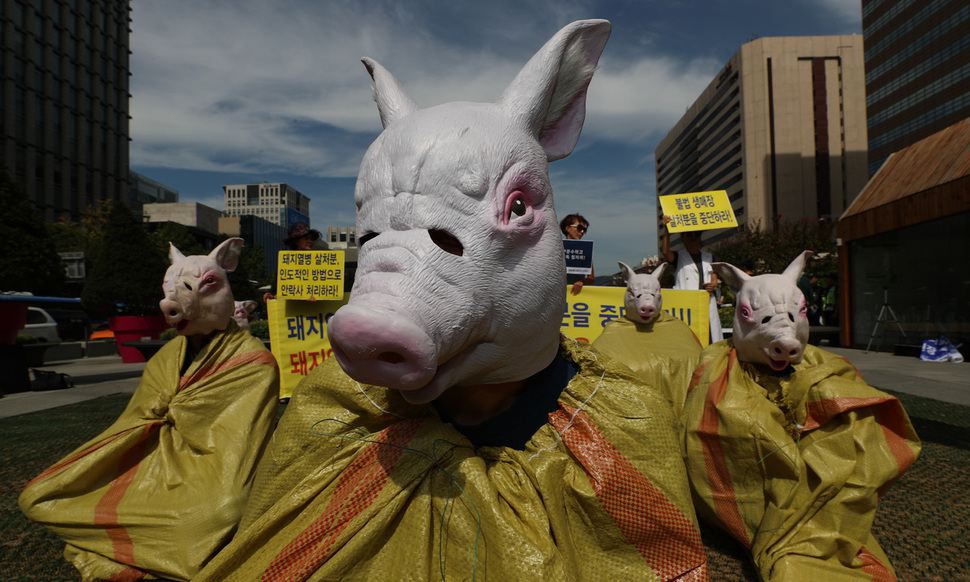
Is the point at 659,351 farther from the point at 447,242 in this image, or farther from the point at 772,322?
the point at 447,242

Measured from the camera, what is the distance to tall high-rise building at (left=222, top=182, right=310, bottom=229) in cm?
12038

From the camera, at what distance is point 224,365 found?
2.74 metres

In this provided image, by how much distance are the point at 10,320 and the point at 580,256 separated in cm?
851

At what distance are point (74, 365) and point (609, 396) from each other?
15.1m

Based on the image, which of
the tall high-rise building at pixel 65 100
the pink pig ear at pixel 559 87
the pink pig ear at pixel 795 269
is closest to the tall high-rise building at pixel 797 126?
the tall high-rise building at pixel 65 100

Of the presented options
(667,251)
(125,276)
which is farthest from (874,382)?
(125,276)

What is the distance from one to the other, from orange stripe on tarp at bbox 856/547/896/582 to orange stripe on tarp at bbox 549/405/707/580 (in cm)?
110

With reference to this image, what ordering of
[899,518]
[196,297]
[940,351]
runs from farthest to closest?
[940,351] < [899,518] < [196,297]

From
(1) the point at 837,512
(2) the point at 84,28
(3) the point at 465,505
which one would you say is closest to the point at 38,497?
(3) the point at 465,505

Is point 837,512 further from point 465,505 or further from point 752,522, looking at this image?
point 465,505

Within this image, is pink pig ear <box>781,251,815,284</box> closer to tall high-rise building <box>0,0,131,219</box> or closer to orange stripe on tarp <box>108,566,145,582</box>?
orange stripe on tarp <box>108,566,145,582</box>

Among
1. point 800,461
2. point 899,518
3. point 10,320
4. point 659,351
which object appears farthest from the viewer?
point 10,320

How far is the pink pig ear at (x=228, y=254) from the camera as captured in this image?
3.06m

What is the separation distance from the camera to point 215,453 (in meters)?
2.45
